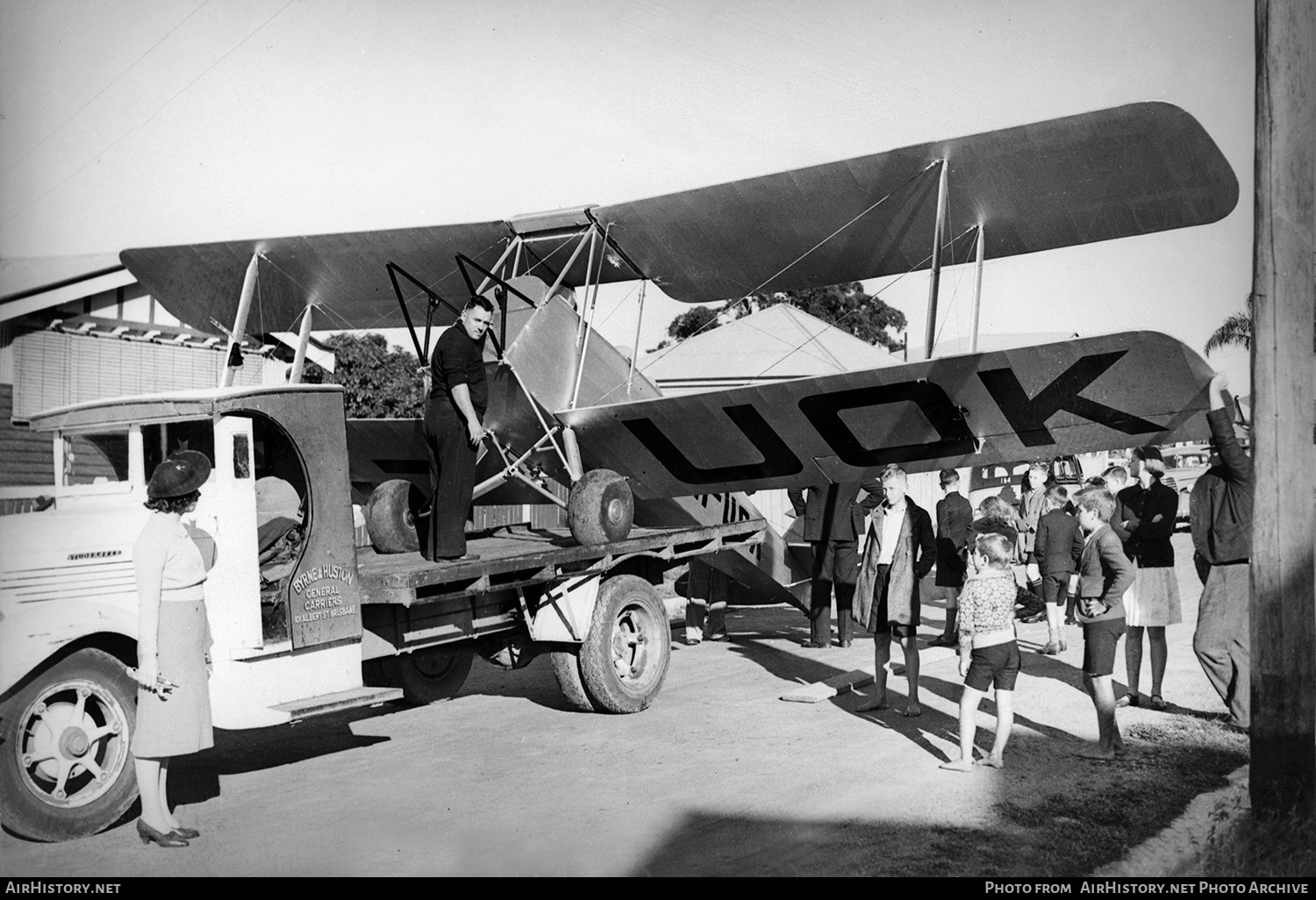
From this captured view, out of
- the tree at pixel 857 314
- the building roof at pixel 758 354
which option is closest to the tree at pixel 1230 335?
the building roof at pixel 758 354

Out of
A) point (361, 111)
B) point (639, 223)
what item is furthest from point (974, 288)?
point (361, 111)

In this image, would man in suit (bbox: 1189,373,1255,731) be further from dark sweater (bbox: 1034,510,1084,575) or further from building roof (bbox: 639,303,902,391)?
building roof (bbox: 639,303,902,391)

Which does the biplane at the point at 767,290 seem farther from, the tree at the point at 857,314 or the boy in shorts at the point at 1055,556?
the tree at the point at 857,314

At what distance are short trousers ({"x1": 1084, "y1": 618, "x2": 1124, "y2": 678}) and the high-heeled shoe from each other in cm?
484

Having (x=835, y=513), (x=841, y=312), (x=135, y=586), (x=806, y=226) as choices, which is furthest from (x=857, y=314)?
(x=135, y=586)

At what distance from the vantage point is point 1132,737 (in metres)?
6.34

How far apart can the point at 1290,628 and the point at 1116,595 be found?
56.8 inches

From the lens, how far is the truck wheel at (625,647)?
23.7 feet

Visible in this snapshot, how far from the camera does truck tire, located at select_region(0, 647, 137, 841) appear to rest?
14.3 ft

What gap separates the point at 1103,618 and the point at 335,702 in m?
4.38

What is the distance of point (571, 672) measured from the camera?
23.8 feet

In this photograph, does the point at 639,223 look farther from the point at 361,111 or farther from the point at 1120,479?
the point at 1120,479

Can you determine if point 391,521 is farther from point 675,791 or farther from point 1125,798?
point 1125,798

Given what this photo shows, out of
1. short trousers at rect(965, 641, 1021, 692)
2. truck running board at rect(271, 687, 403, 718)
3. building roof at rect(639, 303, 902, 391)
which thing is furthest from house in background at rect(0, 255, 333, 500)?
building roof at rect(639, 303, 902, 391)
